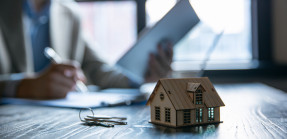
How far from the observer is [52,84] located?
141cm

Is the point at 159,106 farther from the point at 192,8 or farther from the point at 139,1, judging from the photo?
the point at 139,1

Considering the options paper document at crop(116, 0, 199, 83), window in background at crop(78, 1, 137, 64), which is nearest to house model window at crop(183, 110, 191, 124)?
paper document at crop(116, 0, 199, 83)

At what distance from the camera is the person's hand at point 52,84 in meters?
1.42

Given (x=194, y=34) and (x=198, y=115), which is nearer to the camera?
(x=198, y=115)

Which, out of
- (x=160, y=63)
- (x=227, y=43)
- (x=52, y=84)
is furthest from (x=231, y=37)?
(x=52, y=84)

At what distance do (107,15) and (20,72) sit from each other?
1036 mm

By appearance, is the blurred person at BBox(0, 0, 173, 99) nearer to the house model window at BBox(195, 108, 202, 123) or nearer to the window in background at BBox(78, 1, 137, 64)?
the window in background at BBox(78, 1, 137, 64)

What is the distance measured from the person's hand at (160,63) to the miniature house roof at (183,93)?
653 mm

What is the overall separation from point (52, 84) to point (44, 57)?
61 cm

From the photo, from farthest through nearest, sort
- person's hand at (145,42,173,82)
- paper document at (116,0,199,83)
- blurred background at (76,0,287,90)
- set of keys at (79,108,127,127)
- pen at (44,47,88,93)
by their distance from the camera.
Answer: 1. blurred background at (76,0,287,90)
2. pen at (44,47,88,93)
3. person's hand at (145,42,173,82)
4. paper document at (116,0,199,83)
5. set of keys at (79,108,127,127)

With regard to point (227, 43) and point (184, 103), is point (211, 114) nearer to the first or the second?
point (184, 103)

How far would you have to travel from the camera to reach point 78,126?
0.73 meters

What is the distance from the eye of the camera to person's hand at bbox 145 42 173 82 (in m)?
1.40

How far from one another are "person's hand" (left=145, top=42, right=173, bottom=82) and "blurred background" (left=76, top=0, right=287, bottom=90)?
0.88 metres
